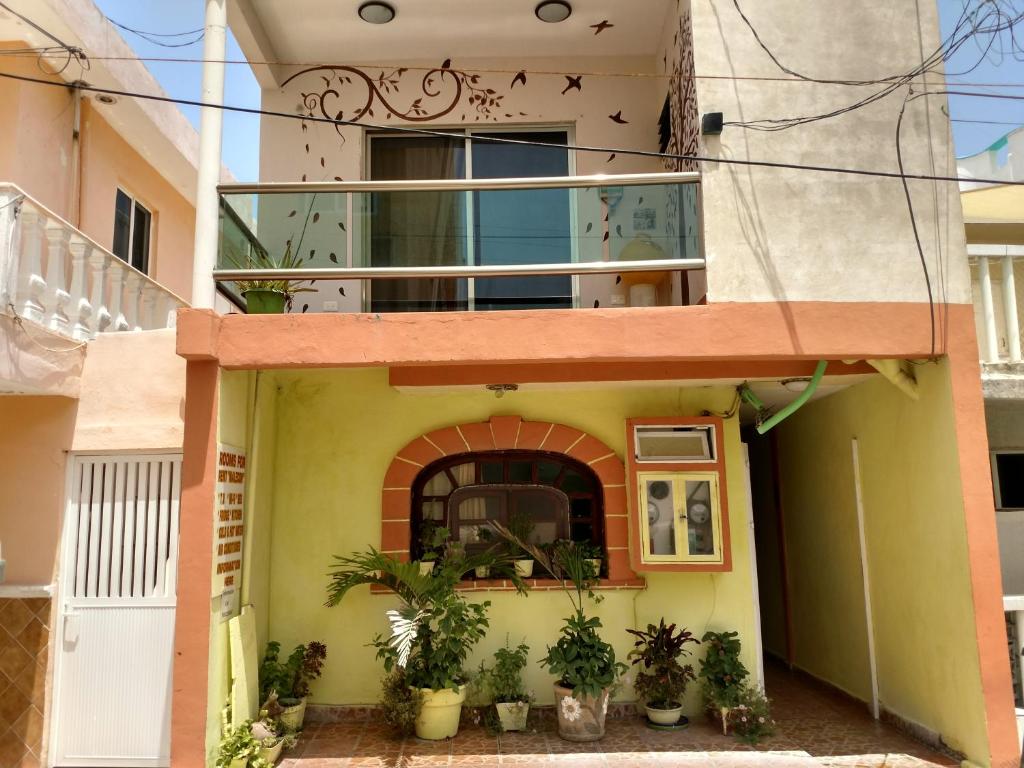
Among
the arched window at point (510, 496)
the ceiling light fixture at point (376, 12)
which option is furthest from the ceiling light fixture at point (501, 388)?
the ceiling light fixture at point (376, 12)

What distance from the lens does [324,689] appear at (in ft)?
22.9

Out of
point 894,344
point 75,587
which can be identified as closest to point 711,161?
point 894,344

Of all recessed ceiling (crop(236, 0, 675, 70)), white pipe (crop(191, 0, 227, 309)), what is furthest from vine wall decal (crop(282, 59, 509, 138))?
white pipe (crop(191, 0, 227, 309))

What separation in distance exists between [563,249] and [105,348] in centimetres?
363

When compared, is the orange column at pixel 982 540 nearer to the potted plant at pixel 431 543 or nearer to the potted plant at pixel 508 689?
the potted plant at pixel 508 689

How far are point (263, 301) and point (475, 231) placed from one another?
164cm

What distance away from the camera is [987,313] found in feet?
20.9

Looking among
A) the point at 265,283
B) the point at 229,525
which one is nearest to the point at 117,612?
the point at 229,525

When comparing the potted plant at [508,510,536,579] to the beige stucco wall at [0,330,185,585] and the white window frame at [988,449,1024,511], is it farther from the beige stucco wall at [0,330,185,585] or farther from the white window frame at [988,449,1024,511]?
the white window frame at [988,449,1024,511]

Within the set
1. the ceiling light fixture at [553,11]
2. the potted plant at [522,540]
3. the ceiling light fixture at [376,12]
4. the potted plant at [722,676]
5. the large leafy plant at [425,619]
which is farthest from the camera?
the ceiling light fixture at [553,11]

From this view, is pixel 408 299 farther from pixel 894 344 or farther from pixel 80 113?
pixel 80 113

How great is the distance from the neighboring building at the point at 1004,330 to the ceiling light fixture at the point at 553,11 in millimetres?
3994

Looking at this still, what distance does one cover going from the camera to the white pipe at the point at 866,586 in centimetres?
694

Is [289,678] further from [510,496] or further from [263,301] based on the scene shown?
[263,301]
